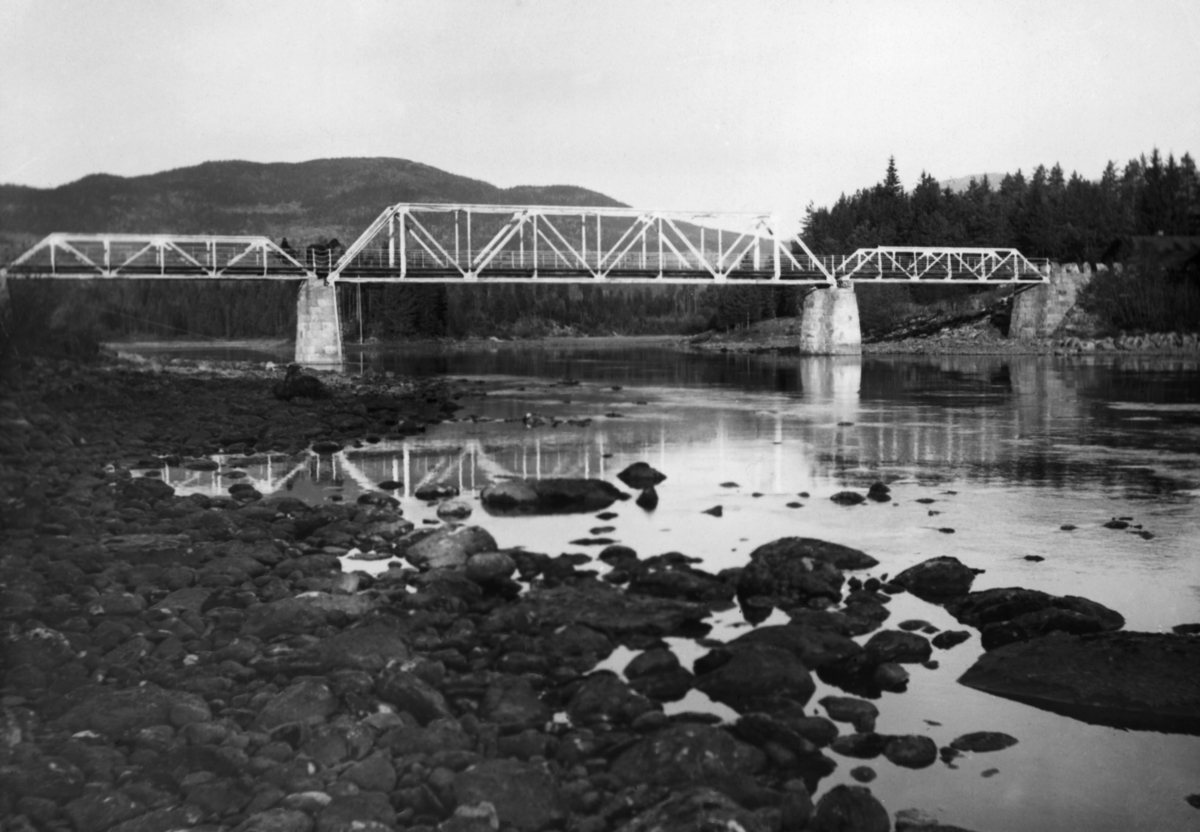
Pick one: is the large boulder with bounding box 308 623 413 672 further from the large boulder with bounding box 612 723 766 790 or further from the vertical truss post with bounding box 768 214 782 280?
the vertical truss post with bounding box 768 214 782 280

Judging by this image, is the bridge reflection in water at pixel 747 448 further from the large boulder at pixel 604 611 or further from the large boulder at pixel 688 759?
the large boulder at pixel 688 759

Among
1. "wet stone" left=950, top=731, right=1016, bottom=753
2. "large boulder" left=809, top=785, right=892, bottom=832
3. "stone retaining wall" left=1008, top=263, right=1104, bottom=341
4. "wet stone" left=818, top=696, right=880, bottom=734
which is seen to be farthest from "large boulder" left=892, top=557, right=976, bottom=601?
"stone retaining wall" left=1008, top=263, right=1104, bottom=341

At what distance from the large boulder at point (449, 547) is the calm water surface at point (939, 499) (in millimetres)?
1655

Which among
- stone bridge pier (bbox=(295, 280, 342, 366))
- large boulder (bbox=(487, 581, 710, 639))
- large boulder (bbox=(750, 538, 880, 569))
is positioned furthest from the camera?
stone bridge pier (bbox=(295, 280, 342, 366))

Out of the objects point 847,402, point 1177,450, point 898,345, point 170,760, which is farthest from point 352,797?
point 898,345

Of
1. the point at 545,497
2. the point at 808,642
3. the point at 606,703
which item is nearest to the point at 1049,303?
the point at 545,497

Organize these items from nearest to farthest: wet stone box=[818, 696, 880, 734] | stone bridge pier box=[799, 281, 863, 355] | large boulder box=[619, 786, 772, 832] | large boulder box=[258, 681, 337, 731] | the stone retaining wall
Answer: large boulder box=[619, 786, 772, 832], large boulder box=[258, 681, 337, 731], wet stone box=[818, 696, 880, 734], stone bridge pier box=[799, 281, 863, 355], the stone retaining wall

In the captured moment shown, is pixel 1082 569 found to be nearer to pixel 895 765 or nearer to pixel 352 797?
pixel 895 765

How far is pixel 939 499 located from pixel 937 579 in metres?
7.28

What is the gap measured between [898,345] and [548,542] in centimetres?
11277

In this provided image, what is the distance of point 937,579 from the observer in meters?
13.3

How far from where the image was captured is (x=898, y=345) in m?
123

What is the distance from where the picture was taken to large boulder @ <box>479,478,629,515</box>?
1894 cm

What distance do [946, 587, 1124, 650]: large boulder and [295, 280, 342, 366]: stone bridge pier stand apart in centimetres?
7753
